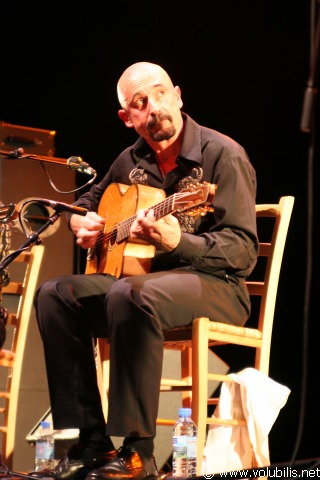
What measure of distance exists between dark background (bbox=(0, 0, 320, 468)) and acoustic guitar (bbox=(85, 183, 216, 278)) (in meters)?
0.82

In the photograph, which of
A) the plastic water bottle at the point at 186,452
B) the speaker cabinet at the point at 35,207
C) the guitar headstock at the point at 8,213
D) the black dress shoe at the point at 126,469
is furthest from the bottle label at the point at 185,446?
the speaker cabinet at the point at 35,207

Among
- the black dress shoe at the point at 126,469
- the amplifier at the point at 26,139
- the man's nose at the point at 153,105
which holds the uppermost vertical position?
the man's nose at the point at 153,105

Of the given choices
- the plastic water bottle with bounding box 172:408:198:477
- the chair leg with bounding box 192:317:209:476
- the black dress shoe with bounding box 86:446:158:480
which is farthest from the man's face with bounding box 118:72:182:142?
the black dress shoe with bounding box 86:446:158:480

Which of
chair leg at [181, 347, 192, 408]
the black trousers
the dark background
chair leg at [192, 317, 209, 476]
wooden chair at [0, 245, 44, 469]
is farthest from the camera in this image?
the dark background

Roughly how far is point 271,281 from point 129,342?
80 centimetres

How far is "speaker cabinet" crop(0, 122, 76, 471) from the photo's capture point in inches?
160

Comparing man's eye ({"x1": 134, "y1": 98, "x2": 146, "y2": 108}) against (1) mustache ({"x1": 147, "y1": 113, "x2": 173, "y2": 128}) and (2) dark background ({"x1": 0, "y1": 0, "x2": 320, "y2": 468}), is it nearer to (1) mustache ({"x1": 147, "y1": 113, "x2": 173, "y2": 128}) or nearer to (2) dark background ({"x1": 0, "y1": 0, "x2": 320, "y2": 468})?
(1) mustache ({"x1": 147, "y1": 113, "x2": 173, "y2": 128})

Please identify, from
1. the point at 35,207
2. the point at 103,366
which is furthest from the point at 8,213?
the point at 35,207

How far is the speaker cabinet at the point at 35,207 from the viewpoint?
13.4 ft

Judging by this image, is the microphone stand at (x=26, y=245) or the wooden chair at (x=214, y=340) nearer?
the microphone stand at (x=26, y=245)

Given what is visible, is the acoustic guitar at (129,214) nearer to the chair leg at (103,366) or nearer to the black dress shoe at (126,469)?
the chair leg at (103,366)

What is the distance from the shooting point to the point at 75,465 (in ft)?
7.91

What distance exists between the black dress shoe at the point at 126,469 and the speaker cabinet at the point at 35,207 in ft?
6.23

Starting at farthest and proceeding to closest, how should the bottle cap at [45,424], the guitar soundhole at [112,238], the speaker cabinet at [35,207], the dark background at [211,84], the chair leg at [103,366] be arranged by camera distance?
the speaker cabinet at [35,207] < the dark background at [211,84] < the bottle cap at [45,424] < the chair leg at [103,366] < the guitar soundhole at [112,238]
